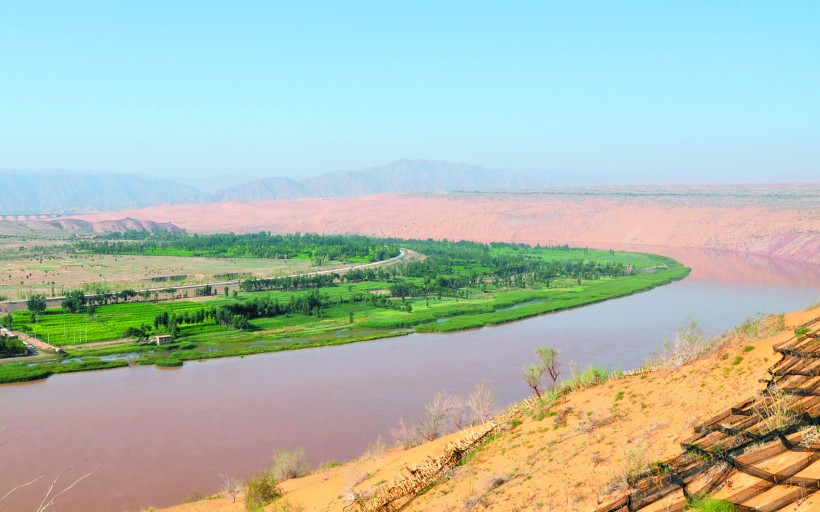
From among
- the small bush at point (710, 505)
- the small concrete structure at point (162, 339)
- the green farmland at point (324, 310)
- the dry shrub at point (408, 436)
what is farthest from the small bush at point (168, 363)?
the small bush at point (710, 505)

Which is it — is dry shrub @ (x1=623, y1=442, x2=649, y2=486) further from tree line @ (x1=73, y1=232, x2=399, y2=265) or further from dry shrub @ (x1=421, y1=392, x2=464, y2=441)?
tree line @ (x1=73, y1=232, x2=399, y2=265)

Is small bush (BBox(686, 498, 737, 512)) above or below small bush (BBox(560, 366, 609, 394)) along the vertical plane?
above

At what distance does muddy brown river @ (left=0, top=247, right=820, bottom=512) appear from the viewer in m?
18.8

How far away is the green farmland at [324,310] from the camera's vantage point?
3525 cm

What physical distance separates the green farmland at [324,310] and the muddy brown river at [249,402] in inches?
103

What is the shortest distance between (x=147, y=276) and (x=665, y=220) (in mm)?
83975

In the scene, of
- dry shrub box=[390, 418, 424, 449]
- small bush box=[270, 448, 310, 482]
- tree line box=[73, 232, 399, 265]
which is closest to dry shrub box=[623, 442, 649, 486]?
dry shrub box=[390, 418, 424, 449]

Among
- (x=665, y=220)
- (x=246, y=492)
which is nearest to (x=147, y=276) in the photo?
(x=246, y=492)

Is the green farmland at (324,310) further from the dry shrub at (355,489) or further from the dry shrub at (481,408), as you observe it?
the dry shrub at (355,489)

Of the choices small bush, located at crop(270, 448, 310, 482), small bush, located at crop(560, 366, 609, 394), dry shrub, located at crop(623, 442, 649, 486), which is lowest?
small bush, located at crop(270, 448, 310, 482)

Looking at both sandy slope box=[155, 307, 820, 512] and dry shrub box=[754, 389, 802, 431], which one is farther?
sandy slope box=[155, 307, 820, 512]

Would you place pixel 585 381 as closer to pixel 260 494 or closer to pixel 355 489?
pixel 355 489

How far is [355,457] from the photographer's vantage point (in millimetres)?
19125

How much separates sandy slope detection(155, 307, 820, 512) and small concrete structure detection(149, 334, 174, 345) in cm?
2408
